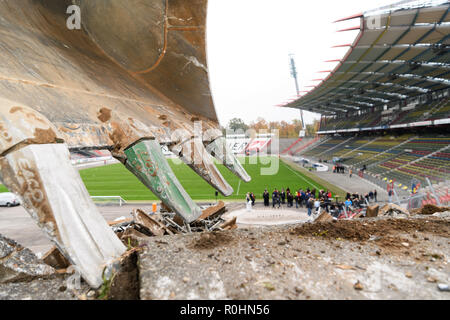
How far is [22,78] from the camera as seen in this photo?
2.27 metres

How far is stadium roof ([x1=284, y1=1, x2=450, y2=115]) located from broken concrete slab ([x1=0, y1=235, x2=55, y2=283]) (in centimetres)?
1933

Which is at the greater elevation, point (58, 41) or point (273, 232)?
point (58, 41)

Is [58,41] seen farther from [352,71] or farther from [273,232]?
[352,71]

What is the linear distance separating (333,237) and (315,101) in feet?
146

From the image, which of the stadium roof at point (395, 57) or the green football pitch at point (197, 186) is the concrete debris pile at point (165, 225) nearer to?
the green football pitch at point (197, 186)

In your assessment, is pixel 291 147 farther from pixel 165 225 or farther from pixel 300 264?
pixel 300 264

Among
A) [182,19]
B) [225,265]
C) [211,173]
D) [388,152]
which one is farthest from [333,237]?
[388,152]

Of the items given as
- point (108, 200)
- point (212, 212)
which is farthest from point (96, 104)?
point (108, 200)

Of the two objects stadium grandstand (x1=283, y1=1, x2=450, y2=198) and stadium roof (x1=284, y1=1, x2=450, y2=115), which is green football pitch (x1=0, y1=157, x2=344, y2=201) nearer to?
stadium grandstand (x1=283, y1=1, x2=450, y2=198)

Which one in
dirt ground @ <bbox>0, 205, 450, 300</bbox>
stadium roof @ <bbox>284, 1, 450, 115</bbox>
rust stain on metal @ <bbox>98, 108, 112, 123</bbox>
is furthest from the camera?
stadium roof @ <bbox>284, 1, 450, 115</bbox>

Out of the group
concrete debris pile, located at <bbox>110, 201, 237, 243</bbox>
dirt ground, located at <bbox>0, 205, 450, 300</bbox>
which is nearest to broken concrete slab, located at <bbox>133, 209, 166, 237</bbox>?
concrete debris pile, located at <bbox>110, 201, 237, 243</bbox>

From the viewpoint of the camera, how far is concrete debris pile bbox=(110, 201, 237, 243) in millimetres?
4806
